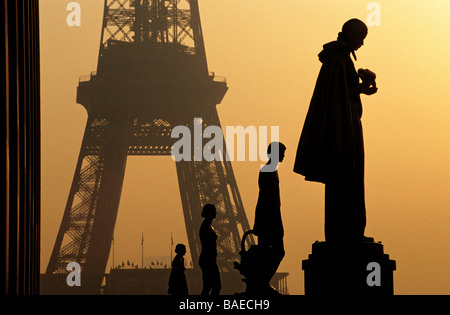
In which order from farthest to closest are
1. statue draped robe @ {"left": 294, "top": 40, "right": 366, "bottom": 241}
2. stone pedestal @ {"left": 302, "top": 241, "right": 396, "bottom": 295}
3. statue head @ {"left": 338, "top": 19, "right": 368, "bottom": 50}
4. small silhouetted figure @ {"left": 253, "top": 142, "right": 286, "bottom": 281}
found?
small silhouetted figure @ {"left": 253, "top": 142, "right": 286, "bottom": 281} < statue head @ {"left": 338, "top": 19, "right": 368, "bottom": 50} < statue draped robe @ {"left": 294, "top": 40, "right": 366, "bottom": 241} < stone pedestal @ {"left": 302, "top": 241, "right": 396, "bottom": 295}

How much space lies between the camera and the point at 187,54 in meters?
50.2

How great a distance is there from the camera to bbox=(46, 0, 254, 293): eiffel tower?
4959 centimetres

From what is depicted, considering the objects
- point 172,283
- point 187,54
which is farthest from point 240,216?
point 172,283

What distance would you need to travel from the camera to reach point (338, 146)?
361 inches

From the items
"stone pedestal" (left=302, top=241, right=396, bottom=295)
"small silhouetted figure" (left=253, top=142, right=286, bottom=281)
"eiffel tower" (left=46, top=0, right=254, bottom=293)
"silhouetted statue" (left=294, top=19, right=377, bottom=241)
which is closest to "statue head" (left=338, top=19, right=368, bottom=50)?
"silhouetted statue" (left=294, top=19, right=377, bottom=241)

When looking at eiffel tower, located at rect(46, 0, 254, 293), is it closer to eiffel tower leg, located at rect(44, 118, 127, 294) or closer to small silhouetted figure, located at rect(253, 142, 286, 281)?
eiffel tower leg, located at rect(44, 118, 127, 294)

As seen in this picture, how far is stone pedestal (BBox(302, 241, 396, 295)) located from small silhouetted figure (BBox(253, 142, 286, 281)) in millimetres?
862

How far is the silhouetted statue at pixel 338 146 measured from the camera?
9227 mm

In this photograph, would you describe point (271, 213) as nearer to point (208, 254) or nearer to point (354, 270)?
point (354, 270)


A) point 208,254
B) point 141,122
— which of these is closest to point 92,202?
point 141,122

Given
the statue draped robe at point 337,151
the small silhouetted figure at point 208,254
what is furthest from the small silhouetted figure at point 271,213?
the small silhouetted figure at point 208,254

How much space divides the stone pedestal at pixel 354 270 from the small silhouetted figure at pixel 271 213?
2.83 feet

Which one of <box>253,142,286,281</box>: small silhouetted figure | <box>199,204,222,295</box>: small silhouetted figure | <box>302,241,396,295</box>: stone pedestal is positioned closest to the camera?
<box>302,241,396,295</box>: stone pedestal
